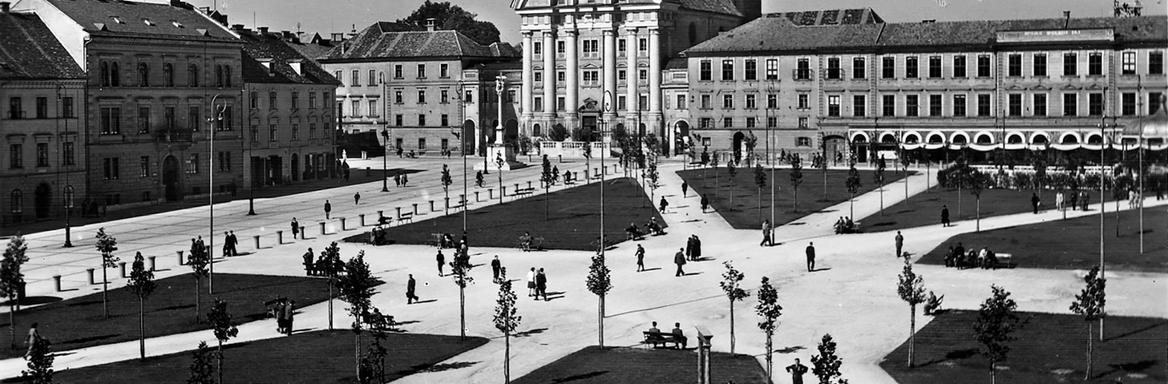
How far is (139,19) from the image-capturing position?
338ft

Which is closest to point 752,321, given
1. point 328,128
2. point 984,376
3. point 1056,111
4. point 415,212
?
point 984,376

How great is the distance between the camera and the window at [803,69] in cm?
13688

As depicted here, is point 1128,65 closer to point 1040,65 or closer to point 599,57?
point 1040,65

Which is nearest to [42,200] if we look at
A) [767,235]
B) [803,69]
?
[767,235]

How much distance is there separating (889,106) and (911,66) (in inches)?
155

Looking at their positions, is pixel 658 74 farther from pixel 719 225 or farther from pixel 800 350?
pixel 800 350

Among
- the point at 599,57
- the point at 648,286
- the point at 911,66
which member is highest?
the point at 599,57

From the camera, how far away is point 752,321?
52.7 m

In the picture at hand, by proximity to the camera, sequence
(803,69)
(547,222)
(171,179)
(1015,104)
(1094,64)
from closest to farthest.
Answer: (547,222) → (171,179) → (1094,64) → (1015,104) → (803,69)

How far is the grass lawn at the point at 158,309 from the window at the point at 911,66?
78039mm

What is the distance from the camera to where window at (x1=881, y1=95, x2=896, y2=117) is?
132 m

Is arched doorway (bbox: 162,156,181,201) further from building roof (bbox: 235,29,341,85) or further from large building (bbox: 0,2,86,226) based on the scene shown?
building roof (bbox: 235,29,341,85)


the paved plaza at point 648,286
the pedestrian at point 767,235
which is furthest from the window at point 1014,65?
the pedestrian at point 767,235

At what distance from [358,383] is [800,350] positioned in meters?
13.4
